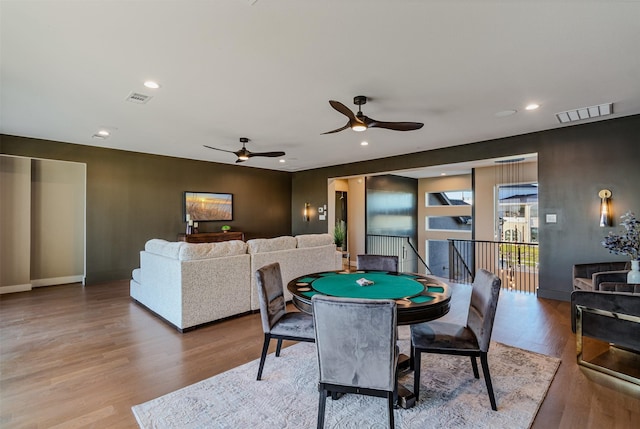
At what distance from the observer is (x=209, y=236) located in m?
7.28

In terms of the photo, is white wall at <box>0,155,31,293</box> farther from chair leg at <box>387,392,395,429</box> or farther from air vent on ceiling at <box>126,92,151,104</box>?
chair leg at <box>387,392,395,429</box>

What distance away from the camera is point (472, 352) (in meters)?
2.18

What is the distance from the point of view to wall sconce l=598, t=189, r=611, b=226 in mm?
4453

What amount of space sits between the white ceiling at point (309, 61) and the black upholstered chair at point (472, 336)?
1.90 m

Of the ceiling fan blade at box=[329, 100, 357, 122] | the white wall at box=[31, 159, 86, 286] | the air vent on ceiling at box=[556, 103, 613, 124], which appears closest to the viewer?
the ceiling fan blade at box=[329, 100, 357, 122]

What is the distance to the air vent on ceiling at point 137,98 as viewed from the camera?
3.51 m

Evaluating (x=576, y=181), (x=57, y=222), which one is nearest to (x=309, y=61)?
(x=576, y=181)

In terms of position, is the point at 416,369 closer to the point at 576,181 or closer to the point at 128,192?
the point at 576,181

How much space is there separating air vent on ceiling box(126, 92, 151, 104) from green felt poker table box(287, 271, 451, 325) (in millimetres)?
2821

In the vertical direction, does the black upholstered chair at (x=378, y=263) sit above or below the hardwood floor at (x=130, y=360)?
above

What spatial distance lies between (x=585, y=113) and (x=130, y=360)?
6172mm

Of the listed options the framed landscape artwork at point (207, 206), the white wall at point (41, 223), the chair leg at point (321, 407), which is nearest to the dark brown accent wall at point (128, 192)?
the framed landscape artwork at point (207, 206)

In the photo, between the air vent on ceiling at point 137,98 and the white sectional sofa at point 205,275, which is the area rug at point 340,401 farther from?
the air vent on ceiling at point 137,98

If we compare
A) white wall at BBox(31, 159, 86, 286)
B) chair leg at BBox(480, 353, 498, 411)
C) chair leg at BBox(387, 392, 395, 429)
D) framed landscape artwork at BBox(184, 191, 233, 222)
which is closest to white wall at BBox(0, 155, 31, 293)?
white wall at BBox(31, 159, 86, 286)
